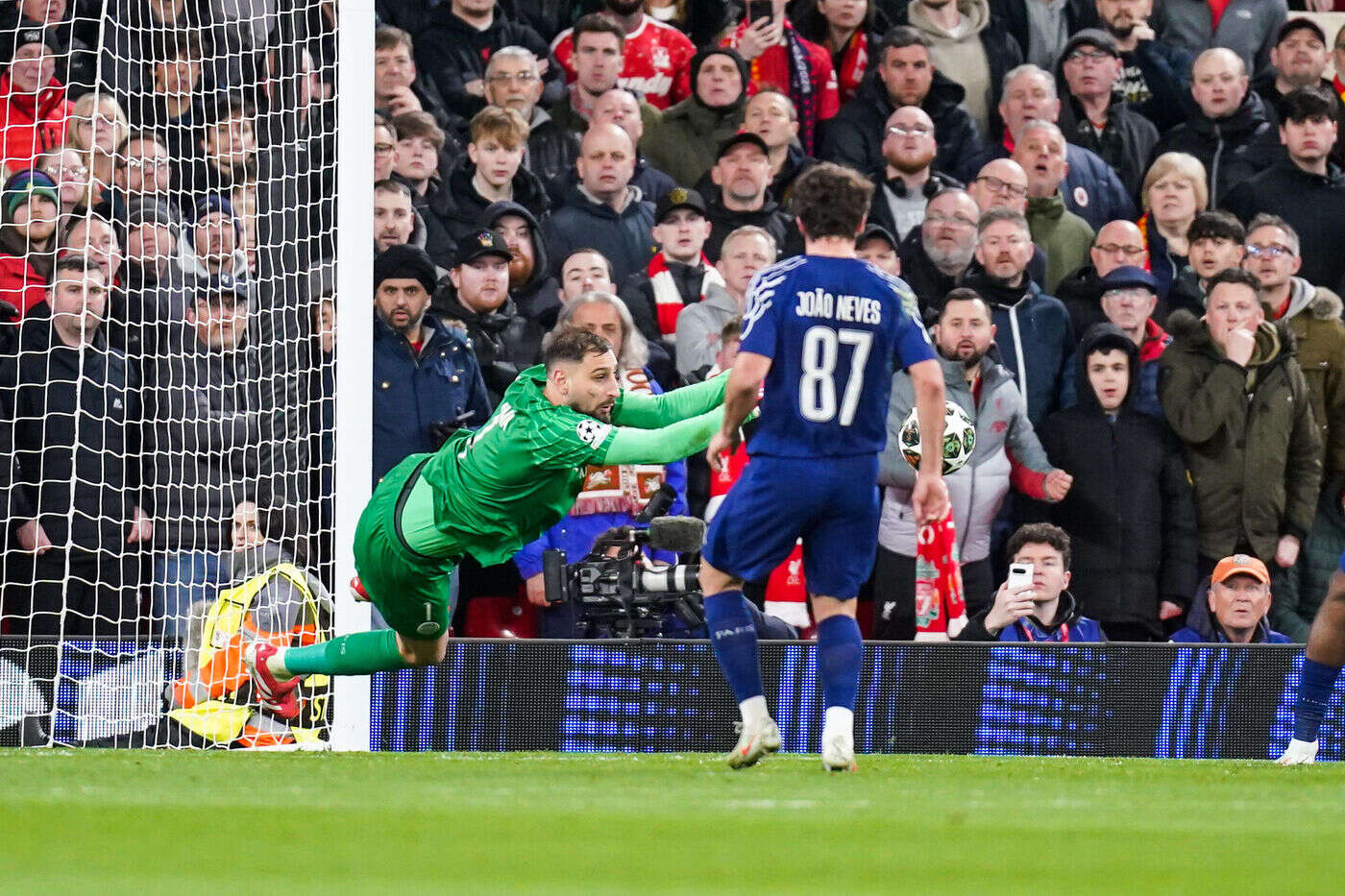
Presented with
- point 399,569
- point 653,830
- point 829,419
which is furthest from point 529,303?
point 653,830

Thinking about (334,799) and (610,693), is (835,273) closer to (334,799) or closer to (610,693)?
(334,799)

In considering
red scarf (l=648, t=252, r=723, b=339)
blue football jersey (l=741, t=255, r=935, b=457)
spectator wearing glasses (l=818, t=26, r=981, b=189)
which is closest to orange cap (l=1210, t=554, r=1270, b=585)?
spectator wearing glasses (l=818, t=26, r=981, b=189)

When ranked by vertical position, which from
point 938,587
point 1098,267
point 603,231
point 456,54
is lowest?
point 938,587

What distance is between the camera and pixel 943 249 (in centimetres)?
1157

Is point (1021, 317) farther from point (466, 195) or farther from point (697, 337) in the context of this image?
point (466, 195)

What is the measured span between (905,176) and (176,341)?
4401 millimetres

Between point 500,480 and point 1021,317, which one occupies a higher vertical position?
point 1021,317

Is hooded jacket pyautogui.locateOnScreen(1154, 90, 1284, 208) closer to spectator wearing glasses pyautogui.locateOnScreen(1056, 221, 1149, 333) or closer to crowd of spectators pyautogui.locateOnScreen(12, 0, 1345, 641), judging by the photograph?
crowd of spectators pyautogui.locateOnScreen(12, 0, 1345, 641)

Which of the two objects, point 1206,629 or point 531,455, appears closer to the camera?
point 531,455

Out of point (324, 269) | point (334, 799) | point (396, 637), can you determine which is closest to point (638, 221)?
point (324, 269)

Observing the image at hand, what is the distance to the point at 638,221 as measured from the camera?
1152cm

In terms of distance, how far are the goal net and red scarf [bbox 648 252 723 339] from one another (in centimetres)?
186

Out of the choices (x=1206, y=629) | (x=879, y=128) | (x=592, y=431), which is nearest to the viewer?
(x=592, y=431)

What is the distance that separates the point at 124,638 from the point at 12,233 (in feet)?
8.81
